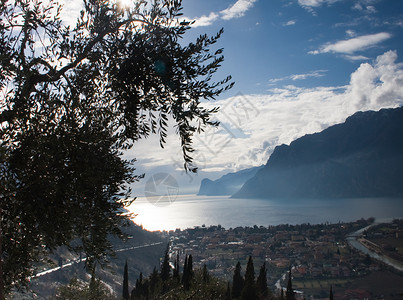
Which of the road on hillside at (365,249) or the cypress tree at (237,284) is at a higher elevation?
the cypress tree at (237,284)

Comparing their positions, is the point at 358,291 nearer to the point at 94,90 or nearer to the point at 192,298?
the point at 192,298

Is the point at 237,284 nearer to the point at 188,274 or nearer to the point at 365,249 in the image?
the point at 188,274

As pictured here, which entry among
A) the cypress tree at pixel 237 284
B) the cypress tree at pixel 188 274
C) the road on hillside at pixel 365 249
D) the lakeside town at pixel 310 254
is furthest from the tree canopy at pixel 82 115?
the road on hillside at pixel 365 249

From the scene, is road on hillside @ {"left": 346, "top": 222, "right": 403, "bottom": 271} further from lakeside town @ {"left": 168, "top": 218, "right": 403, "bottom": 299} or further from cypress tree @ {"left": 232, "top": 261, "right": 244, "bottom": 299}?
cypress tree @ {"left": 232, "top": 261, "right": 244, "bottom": 299}

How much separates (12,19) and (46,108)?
249 cm

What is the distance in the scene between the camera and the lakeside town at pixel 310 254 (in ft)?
322

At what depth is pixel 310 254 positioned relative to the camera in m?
138

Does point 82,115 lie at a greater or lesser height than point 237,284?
greater

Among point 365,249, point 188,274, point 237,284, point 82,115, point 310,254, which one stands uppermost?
point 82,115

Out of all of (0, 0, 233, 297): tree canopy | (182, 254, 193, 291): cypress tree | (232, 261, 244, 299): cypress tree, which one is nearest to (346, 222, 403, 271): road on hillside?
(232, 261, 244, 299): cypress tree

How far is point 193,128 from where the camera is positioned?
589cm

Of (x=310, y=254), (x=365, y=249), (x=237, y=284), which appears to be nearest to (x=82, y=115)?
(x=237, y=284)

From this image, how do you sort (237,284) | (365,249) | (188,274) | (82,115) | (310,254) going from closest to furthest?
(82,115)
(188,274)
(237,284)
(310,254)
(365,249)

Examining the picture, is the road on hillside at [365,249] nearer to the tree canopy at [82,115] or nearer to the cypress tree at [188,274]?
the cypress tree at [188,274]
